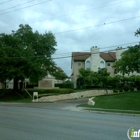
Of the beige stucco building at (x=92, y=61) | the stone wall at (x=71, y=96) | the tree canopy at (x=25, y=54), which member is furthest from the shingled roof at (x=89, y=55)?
the stone wall at (x=71, y=96)

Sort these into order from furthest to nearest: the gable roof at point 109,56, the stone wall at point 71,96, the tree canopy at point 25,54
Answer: the gable roof at point 109,56, the tree canopy at point 25,54, the stone wall at point 71,96

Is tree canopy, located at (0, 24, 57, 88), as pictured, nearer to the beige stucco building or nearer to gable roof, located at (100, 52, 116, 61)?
the beige stucco building

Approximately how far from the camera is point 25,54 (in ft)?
128

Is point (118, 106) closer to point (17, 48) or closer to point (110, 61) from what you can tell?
point (17, 48)

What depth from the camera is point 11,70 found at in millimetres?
36719

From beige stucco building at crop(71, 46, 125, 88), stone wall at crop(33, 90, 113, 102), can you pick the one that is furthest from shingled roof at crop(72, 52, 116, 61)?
stone wall at crop(33, 90, 113, 102)

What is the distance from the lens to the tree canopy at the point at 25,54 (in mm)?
37969

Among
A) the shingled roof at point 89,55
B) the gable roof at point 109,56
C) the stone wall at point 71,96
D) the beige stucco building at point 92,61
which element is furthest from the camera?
the gable roof at point 109,56

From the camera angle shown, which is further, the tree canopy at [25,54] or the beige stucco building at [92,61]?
the beige stucco building at [92,61]

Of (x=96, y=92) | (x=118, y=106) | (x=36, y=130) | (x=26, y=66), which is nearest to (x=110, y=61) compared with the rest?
(x=96, y=92)

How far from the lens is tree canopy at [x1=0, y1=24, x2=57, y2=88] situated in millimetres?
37969

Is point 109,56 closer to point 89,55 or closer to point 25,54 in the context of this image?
point 89,55

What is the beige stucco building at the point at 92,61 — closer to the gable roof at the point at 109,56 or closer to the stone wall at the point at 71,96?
the gable roof at the point at 109,56

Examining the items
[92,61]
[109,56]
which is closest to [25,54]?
[92,61]
